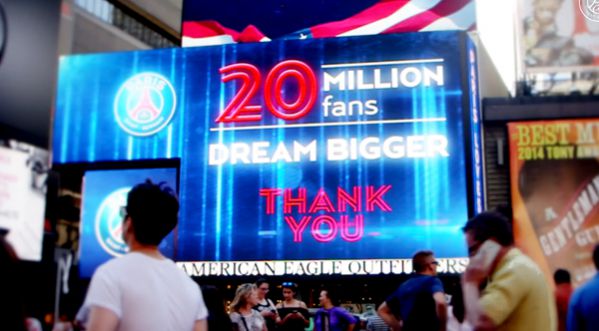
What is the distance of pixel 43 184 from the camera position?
3127 mm

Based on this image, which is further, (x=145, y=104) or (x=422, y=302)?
(x=145, y=104)

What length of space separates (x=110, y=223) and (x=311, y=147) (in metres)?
3.80

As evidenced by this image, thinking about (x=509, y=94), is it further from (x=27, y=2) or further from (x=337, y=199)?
(x=27, y=2)

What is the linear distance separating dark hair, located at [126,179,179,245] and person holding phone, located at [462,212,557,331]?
55.5 inches

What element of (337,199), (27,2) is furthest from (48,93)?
(337,199)

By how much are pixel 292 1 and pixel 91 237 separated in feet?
20.5

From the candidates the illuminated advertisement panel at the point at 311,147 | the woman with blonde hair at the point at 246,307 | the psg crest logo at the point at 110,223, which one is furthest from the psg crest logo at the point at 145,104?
the woman with blonde hair at the point at 246,307

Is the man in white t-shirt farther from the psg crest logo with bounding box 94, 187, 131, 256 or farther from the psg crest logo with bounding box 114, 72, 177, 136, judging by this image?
the psg crest logo with bounding box 114, 72, 177, 136

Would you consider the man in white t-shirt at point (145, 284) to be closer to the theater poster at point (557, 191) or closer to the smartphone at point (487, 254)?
the smartphone at point (487, 254)

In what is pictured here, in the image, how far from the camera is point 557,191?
12336mm

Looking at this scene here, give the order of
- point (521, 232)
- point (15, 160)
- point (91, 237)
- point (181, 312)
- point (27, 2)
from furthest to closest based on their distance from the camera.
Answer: point (91, 237) → point (521, 232) → point (27, 2) → point (15, 160) → point (181, 312)

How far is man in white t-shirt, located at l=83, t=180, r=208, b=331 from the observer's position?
2523 millimetres

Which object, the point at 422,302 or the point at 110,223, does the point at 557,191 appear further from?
the point at 110,223

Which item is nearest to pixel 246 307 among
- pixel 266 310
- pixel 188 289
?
pixel 266 310
